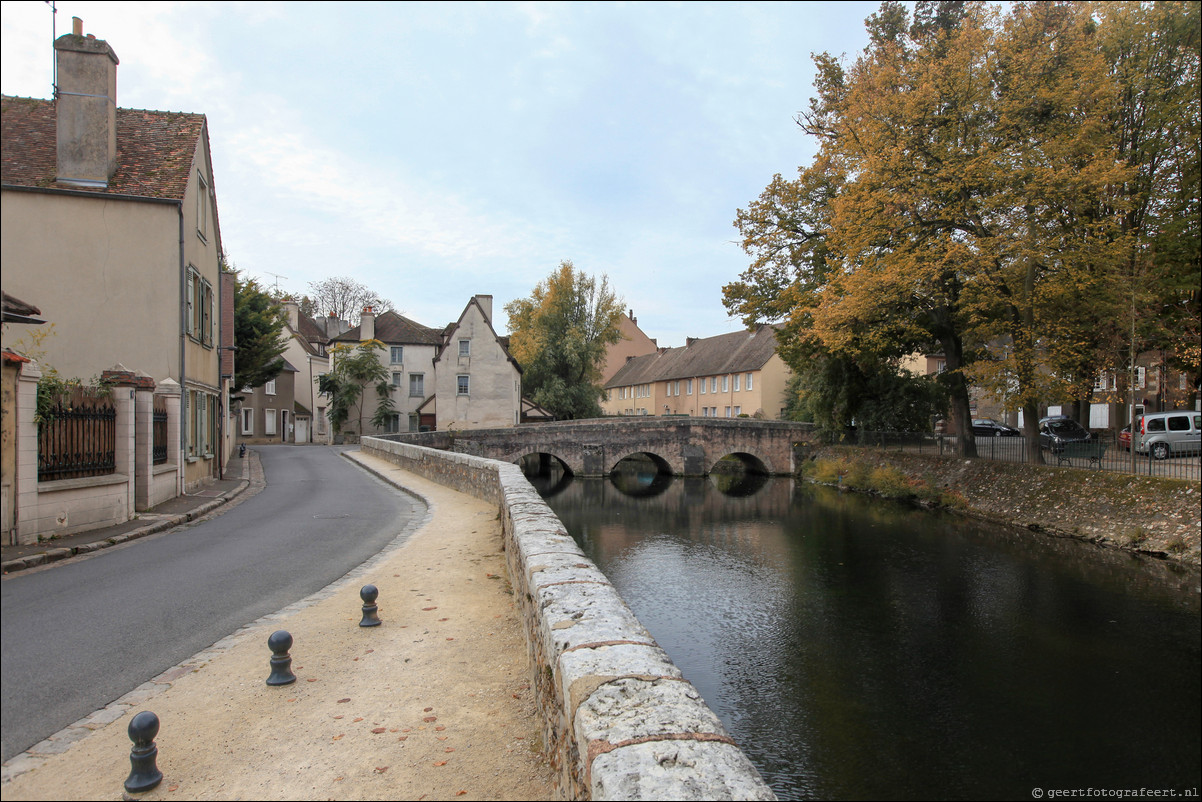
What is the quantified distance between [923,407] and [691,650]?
24910mm

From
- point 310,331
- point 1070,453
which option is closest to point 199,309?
point 1070,453

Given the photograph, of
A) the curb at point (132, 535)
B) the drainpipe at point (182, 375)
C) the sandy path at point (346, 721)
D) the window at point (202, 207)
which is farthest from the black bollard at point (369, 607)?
the window at point (202, 207)

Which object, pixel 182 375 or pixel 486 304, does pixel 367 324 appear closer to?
pixel 486 304

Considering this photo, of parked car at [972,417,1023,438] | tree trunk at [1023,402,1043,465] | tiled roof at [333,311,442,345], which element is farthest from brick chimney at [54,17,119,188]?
tiled roof at [333,311,442,345]

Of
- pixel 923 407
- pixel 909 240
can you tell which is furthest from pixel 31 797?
pixel 923 407

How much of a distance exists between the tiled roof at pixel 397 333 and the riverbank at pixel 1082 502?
33040mm

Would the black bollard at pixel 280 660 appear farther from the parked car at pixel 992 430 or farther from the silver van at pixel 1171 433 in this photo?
the parked car at pixel 992 430

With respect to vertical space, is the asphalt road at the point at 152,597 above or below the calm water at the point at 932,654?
above

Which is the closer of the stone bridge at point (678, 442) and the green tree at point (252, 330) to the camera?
the green tree at point (252, 330)

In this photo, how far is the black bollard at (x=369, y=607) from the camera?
5508 millimetres

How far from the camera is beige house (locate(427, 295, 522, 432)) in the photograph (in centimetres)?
4075

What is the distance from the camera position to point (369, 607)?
18.3 ft

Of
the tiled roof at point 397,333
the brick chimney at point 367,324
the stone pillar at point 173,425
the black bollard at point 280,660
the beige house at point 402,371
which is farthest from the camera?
the tiled roof at point 397,333

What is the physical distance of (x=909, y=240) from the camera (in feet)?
66.6
